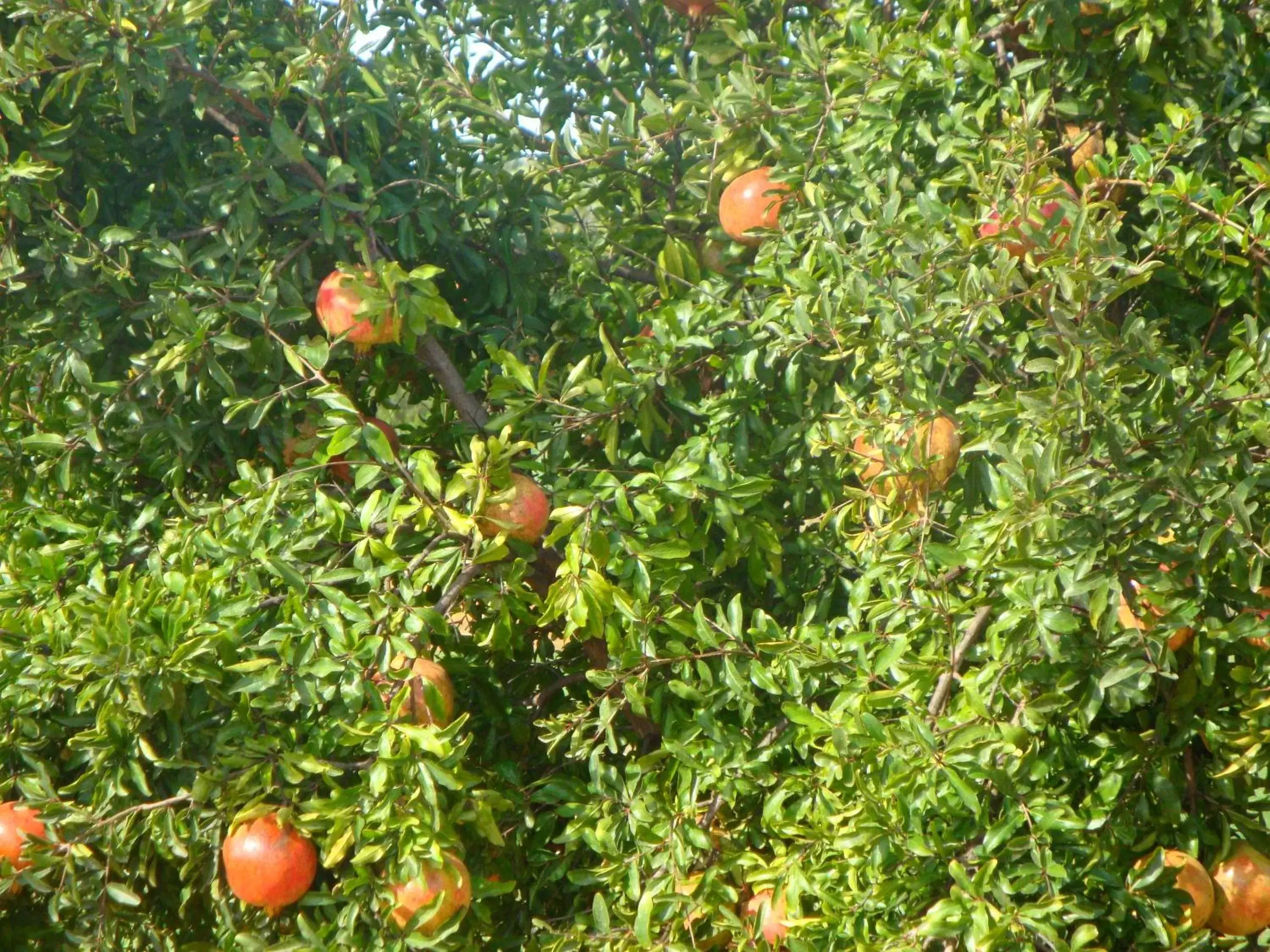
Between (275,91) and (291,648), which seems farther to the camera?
(275,91)

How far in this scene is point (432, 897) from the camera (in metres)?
1.81

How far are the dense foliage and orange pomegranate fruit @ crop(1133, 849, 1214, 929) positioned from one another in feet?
0.13

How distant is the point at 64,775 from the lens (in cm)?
241

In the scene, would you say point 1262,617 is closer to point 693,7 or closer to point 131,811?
point 693,7

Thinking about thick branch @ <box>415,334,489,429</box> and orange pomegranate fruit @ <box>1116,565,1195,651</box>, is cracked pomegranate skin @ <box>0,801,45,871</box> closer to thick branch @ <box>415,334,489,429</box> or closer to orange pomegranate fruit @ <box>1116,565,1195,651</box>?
thick branch @ <box>415,334,489,429</box>

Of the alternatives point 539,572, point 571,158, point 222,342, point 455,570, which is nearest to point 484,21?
point 571,158

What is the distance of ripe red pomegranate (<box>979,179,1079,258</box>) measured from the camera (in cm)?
166

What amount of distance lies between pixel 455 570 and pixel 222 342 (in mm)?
574

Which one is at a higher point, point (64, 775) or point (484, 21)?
point (484, 21)

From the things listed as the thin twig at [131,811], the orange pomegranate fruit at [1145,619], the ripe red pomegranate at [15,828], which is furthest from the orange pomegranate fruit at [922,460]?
the ripe red pomegranate at [15,828]

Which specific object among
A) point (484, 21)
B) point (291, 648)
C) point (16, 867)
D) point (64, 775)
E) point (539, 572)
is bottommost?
point (64, 775)

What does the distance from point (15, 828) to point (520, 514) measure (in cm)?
102

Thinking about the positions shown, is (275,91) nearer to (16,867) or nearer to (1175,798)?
(16,867)

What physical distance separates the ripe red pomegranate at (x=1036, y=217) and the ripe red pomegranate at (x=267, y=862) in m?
1.33
